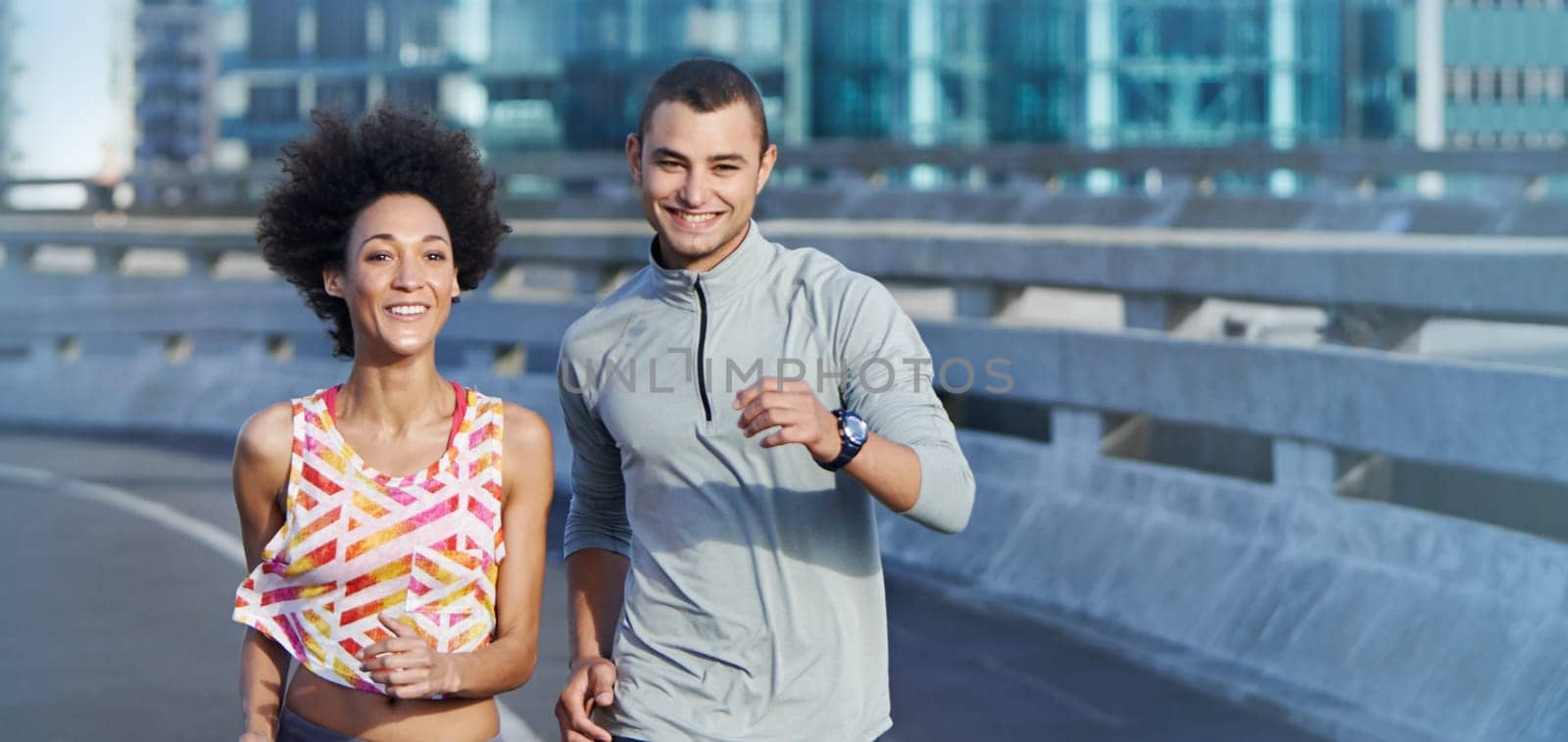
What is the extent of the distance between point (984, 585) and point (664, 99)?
6.82 metres

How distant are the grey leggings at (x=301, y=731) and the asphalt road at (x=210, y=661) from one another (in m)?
3.82

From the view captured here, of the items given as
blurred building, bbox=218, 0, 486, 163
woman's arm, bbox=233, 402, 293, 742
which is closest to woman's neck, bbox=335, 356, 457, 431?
woman's arm, bbox=233, 402, 293, 742

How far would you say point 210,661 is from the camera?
1010cm

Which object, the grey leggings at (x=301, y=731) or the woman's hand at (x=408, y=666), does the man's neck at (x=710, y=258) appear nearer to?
the woman's hand at (x=408, y=666)

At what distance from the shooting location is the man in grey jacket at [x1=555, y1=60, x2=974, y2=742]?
4230 mm

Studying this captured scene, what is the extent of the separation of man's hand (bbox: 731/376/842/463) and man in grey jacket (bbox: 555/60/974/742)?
1.03ft

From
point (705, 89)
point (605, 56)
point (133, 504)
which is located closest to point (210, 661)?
point (133, 504)

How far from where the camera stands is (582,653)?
458cm

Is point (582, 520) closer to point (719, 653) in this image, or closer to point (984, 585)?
point (719, 653)

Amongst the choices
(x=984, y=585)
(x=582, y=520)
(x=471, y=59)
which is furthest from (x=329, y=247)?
(x=471, y=59)

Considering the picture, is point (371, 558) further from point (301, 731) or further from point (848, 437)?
point (848, 437)

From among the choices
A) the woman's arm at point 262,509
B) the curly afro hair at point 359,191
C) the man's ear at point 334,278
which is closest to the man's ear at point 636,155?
the curly afro hair at point 359,191

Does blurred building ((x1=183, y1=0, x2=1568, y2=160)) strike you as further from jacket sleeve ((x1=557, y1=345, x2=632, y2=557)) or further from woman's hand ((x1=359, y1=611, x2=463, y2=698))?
woman's hand ((x1=359, y1=611, x2=463, y2=698))

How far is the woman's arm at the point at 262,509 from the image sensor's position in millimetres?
4473
